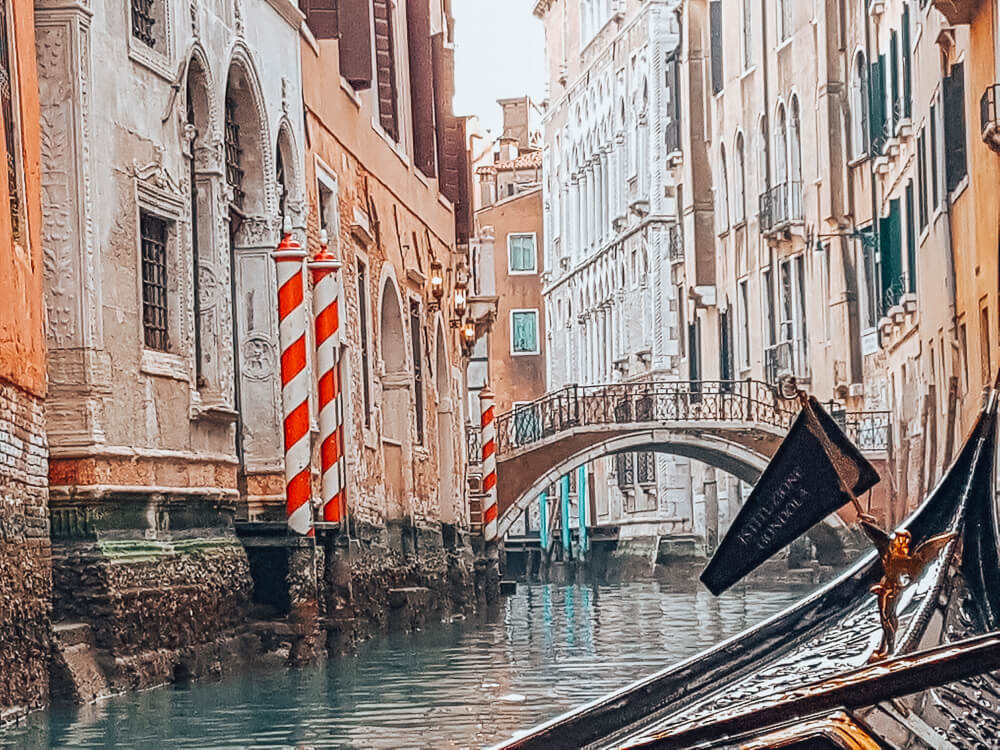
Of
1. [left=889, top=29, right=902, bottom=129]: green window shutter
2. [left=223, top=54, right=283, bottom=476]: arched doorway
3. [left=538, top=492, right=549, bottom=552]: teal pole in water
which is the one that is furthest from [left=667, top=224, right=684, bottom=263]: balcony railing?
[left=223, top=54, right=283, bottom=476]: arched doorway

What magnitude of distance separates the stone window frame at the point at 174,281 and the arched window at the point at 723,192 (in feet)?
71.0

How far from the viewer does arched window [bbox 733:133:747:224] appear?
104 ft

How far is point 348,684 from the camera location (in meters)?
11.1

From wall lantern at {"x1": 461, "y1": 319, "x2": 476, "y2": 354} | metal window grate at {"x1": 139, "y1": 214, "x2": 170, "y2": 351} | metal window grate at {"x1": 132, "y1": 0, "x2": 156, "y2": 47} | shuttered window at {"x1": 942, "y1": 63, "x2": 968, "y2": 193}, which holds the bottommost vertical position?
metal window grate at {"x1": 139, "y1": 214, "x2": 170, "y2": 351}

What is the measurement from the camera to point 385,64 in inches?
779

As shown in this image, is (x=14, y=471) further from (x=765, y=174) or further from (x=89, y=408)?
(x=765, y=174)

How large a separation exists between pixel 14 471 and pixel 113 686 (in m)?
1.37

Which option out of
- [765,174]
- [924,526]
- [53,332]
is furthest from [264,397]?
[765,174]

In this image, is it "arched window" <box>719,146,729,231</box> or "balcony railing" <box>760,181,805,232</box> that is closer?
"balcony railing" <box>760,181,805,232</box>

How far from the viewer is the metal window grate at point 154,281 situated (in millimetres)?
11125

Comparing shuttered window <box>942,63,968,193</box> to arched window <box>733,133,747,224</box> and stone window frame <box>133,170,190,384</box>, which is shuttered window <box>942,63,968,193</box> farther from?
arched window <box>733,133,747,224</box>

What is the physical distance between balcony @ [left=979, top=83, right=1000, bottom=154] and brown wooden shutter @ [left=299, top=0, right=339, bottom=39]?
15.2 feet

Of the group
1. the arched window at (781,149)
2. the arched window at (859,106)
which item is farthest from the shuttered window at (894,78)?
the arched window at (781,149)

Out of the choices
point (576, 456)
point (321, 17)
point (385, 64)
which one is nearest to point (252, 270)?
point (321, 17)
